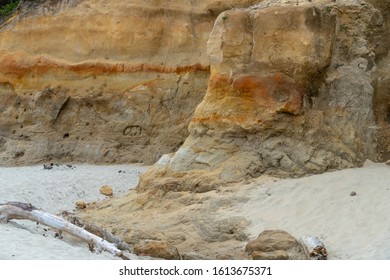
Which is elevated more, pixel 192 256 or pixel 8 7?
pixel 8 7

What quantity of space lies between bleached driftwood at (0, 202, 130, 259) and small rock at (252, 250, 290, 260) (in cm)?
166

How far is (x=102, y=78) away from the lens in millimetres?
18328

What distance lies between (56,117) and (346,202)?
9218 mm

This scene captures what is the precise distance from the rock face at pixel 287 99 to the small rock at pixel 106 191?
5.48ft

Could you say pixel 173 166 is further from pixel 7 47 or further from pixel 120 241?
pixel 7 47

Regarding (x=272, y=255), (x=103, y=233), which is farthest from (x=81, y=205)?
(x=272, y=255)

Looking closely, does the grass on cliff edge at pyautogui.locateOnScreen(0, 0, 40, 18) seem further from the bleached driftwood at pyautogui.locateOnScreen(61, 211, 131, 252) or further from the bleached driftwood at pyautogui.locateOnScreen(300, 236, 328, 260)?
the bleached driftwood at pyautogui.locateOnScreen(300, 236, 328, 260)

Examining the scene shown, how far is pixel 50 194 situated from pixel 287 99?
4648 mm

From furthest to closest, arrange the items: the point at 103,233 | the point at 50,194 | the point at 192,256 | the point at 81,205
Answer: the point at 50,194 < the point at 81,205 < the point at 103,233 < the point at 192,256

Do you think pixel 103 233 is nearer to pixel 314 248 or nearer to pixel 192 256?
pixel 192 256

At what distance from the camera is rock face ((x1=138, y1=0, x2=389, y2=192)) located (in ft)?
41.1

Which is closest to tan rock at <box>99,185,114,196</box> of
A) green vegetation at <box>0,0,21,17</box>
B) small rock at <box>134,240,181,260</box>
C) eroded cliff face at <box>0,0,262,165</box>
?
eroded cliff face at <box>0,0,262,165</box>

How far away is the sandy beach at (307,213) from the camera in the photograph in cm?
957

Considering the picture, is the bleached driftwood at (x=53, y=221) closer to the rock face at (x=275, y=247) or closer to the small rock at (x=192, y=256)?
the small rock at (x=192, y=256)
